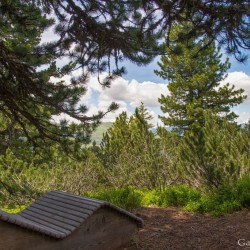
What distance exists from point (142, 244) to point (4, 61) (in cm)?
469

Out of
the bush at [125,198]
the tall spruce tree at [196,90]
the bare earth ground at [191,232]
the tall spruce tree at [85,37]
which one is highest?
the tall spruce tree at [196,90]

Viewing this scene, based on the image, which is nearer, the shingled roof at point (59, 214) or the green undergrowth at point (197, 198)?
the shingled roof at point (59, 214)

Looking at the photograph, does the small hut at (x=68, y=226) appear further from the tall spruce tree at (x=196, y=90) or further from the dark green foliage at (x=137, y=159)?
the tall spruce tree at (x=196, y=90)

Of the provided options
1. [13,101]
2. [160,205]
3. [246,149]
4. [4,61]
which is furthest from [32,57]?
[246,149]

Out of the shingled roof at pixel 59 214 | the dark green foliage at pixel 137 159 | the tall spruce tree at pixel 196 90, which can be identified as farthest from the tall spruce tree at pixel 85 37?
the tall spruce tree at pixel 196 90

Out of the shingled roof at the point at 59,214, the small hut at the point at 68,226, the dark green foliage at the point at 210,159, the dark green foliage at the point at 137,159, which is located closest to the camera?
the small hut at the point at 68,226

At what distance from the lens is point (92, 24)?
6.06 m

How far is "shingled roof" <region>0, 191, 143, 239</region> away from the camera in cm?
459

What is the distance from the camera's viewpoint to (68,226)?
4965 mm

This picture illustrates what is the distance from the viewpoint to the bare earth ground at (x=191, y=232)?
540 centimetres

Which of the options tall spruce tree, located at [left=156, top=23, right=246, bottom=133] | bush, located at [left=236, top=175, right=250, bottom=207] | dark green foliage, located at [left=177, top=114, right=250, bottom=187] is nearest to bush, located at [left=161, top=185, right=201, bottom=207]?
dark green foliage, located at [left=177, top=114, right=250, bottom=187]

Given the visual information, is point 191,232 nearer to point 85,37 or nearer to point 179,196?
point 179,196

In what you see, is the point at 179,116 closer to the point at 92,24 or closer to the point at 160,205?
the point at 160,205

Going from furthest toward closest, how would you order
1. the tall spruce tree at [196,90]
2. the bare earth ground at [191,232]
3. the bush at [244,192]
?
1. the tall spruce tree at [196,90]
2. the bush at [244,192]
3. the bare earth ground at [191,232]
